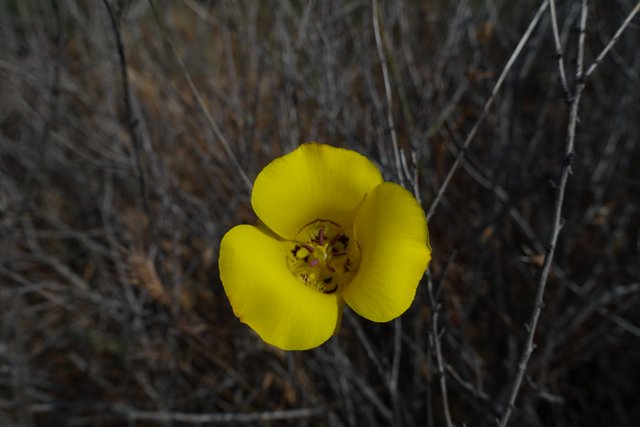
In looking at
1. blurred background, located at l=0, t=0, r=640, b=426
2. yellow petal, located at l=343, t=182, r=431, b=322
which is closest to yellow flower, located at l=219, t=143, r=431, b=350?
yellow petal, located at l=343, t=182, r=431, b=322

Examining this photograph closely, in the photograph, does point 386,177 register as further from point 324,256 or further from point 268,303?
point 268,303

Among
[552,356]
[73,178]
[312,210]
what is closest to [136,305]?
[73,178]

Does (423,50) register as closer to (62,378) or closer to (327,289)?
(327,289)

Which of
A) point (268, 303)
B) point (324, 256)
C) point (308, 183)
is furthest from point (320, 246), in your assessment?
point (268, 303)

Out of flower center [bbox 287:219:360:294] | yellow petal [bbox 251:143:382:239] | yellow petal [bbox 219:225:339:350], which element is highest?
yellow petal [bbox 251:143:382:239]

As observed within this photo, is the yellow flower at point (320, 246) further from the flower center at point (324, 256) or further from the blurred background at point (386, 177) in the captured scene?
the blurred background at point (386, 177)

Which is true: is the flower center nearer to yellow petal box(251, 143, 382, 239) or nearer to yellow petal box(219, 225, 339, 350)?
yellow petal box(251, 143, 382, 239)
